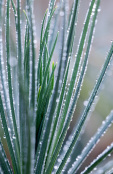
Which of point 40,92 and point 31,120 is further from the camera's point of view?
point 40,92

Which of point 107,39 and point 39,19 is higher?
point 39,19

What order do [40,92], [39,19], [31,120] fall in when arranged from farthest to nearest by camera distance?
[39,19]
[40,92]
[31,120]

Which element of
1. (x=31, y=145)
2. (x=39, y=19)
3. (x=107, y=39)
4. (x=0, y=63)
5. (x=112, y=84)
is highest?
(x=39, y=19)

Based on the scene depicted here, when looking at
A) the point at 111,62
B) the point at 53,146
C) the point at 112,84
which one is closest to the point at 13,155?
the point at 53,146

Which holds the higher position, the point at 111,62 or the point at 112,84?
the point at 112,84

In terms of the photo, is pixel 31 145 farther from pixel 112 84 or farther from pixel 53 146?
pixel 112 84

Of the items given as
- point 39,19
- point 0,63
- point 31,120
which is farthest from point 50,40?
point 39,19

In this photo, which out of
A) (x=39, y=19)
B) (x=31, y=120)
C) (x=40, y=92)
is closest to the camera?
(x=31, y=120)

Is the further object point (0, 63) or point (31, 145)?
point (0, 63)

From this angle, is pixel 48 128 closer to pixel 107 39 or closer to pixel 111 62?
pixel 111 62
